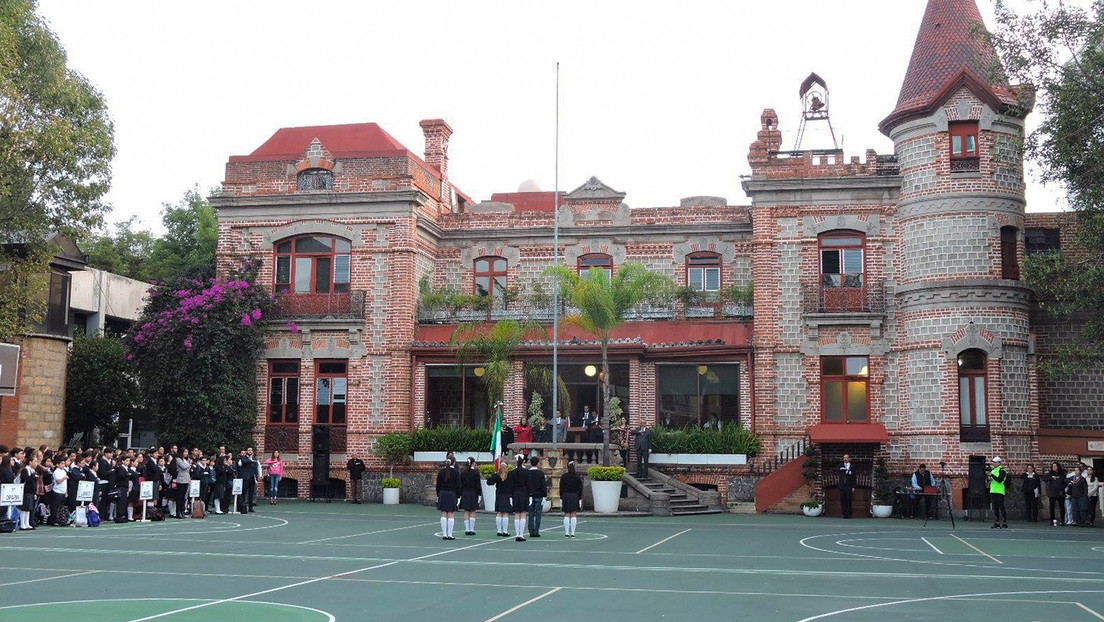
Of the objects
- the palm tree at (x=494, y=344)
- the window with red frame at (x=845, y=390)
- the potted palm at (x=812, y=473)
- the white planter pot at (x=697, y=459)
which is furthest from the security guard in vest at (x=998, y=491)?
the palm tree at (x=494, y=344)

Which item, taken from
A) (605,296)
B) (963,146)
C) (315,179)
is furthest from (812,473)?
(315,179)

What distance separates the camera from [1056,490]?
28.6 metres

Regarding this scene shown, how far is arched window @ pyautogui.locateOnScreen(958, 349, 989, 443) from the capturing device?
31.2 m

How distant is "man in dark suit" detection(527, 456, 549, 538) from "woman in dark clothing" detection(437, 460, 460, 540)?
1507 mm

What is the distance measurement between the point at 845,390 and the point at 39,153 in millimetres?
24017

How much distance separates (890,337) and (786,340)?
3.14 meters

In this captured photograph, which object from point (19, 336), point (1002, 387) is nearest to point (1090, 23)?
point (1002, 387)

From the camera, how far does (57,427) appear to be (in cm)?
3697

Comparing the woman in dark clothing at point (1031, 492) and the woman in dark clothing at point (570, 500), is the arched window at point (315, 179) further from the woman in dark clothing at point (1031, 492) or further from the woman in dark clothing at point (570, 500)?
the woman in dark clothing at point (1031, 492)

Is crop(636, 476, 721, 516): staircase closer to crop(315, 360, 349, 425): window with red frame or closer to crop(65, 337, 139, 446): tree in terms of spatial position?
crop(315, 360, 349, 425): window with red frame

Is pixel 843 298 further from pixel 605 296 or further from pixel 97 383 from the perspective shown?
pixel 97 383

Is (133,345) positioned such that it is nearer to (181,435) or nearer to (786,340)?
(181,435)

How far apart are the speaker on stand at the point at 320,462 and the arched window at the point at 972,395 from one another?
20.0 m

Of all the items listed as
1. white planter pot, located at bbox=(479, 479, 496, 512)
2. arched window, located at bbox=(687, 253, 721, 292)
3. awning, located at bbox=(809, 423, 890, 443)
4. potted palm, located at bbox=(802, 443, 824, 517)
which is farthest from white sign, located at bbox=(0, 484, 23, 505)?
arched window, located at bbox=(687, 253, 721, 292)
